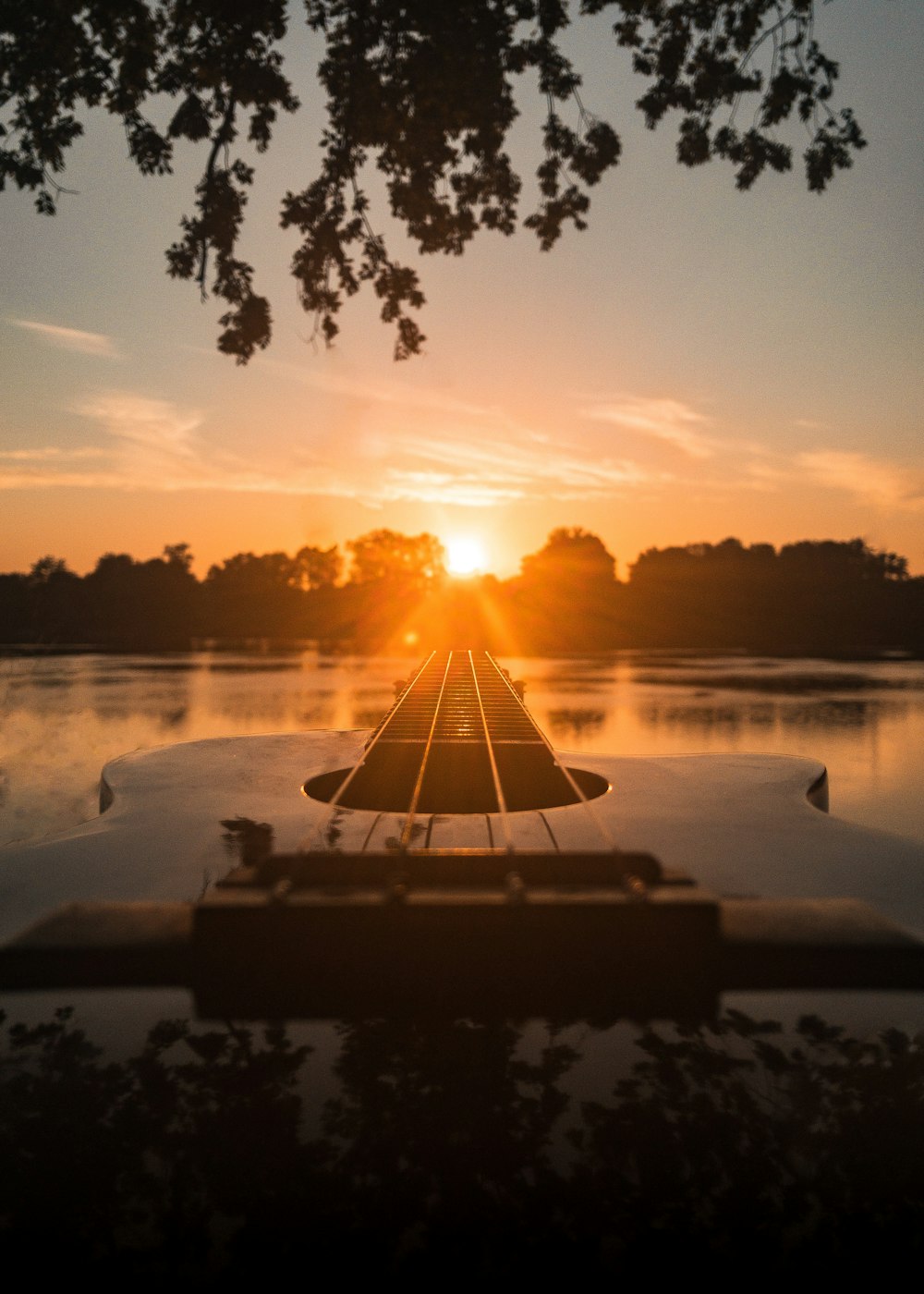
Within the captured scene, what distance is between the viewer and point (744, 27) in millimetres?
4949

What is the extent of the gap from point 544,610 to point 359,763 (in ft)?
149

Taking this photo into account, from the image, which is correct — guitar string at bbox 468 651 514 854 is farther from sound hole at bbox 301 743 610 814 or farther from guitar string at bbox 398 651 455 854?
guitar string at bbox 398 651 455 854

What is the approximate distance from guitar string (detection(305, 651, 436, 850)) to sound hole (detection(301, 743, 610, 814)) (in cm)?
9

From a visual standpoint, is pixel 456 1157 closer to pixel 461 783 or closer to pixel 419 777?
pixel 419 777

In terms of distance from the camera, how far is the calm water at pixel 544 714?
6766 millimetres

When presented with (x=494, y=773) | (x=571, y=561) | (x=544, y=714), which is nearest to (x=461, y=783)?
(x=494, y=773)

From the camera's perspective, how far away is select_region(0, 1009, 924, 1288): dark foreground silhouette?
1536 millimetres

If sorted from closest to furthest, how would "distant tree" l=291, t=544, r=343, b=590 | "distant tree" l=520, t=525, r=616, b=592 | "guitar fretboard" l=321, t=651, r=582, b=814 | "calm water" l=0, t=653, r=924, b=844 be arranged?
"guitar fretboard" l=321, t=651, r=582, b=814
"calm water" l=0, t=653, r=924, b=844
"distant tree" l=520, t=525, r=616, b=592
"distant tree" l=291, t=544, r=343, b=590

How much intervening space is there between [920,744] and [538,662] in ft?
50.3

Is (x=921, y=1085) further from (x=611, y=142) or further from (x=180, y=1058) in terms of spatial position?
(x=611, y=142)

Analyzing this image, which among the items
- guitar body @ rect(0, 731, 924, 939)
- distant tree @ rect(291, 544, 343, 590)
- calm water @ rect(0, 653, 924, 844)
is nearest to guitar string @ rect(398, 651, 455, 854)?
guitar body @ rect(0, 731, 924, 939)

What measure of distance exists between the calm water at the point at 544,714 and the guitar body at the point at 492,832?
196 centimetres

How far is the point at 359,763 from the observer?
10.9 ft

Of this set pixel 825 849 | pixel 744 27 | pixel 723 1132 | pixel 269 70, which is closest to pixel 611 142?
pixel 744 27
